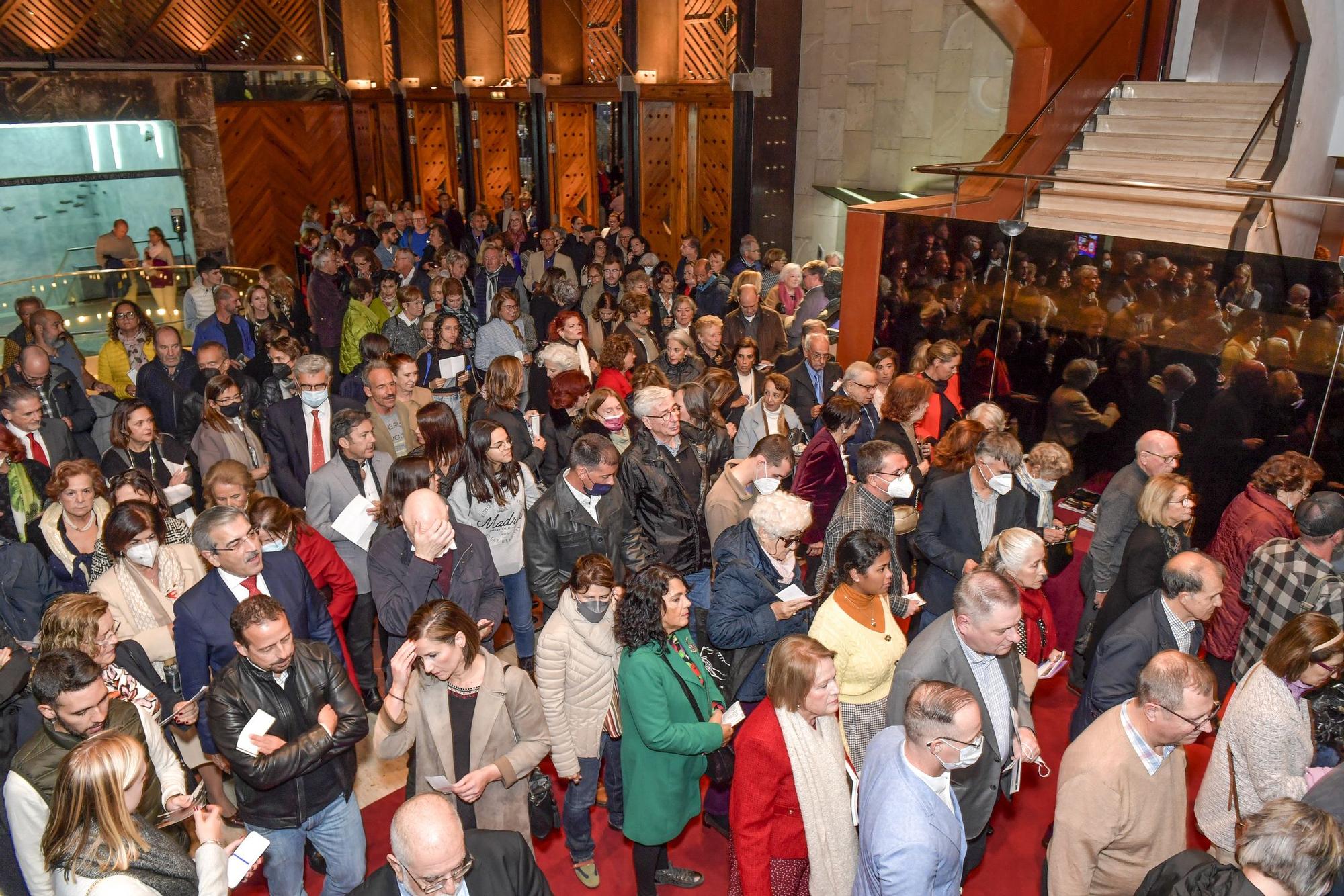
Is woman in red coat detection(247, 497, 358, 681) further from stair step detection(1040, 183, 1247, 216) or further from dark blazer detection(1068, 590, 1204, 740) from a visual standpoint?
stair step detection(1040, 183, 1247, 216)

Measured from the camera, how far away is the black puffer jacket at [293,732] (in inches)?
120

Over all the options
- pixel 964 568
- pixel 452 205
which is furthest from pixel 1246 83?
pixel 452 205

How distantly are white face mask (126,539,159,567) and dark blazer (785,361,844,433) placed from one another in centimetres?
424

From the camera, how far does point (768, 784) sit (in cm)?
304

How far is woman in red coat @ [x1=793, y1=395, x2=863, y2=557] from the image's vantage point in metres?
5.15

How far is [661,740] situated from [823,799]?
60 centimetres

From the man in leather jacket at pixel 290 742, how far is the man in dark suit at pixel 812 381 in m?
4.18

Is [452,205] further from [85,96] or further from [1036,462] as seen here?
[1036,462]

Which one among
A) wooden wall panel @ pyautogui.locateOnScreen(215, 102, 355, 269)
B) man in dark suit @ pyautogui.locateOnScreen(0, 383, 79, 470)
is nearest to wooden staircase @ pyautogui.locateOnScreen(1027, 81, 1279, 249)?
man in dark suit @ pyautogui.locateOnScreen(0, 383, 79, 470)

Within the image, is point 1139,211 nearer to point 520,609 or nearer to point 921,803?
point 520,609

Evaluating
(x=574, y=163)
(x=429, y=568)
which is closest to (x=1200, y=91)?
(x=429, y=568)

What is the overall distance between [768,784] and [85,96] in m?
16.7

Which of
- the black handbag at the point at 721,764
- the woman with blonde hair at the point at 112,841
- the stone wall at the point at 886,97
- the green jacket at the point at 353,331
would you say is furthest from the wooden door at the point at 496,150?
the woman with blonde hair at the point at 112,841

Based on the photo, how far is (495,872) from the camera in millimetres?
2523
